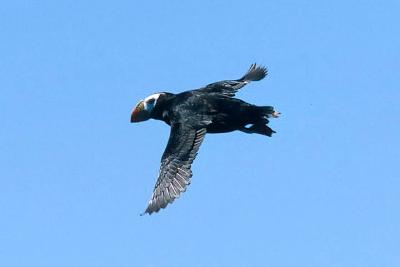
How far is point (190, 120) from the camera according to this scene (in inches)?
1182

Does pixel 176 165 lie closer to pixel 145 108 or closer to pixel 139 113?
pixel 145 108

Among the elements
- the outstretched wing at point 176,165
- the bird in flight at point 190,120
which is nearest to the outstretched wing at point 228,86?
the bird in flight at point 190,120

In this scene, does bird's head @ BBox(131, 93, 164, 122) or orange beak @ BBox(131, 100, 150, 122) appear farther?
orange beak @ BBox(131, 100, 150, 122)

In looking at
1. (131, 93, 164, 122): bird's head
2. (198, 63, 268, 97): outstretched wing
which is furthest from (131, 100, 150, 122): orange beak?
(198, 63, 268, 97): outstretched wing

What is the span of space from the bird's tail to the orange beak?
2291 mm

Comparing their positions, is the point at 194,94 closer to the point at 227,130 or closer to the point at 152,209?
the point at 227,130

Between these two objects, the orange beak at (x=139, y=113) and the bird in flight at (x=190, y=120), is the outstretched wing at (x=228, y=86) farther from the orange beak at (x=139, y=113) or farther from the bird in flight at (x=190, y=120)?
the orange beak at (x=139, y=113)

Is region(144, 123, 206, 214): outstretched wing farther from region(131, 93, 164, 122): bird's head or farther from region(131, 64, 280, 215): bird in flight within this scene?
region(131, 93, 164, 122): bird's head

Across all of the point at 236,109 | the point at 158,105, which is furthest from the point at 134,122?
the point at 236,109

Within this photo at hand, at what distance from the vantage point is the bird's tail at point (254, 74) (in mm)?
32906

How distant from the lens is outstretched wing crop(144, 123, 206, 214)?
94.4 feet

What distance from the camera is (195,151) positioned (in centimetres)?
2955

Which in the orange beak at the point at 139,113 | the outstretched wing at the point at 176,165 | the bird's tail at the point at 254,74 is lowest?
the outstretched wing at the point at 176,165

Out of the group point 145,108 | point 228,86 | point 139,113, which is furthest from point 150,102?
point 228,86
